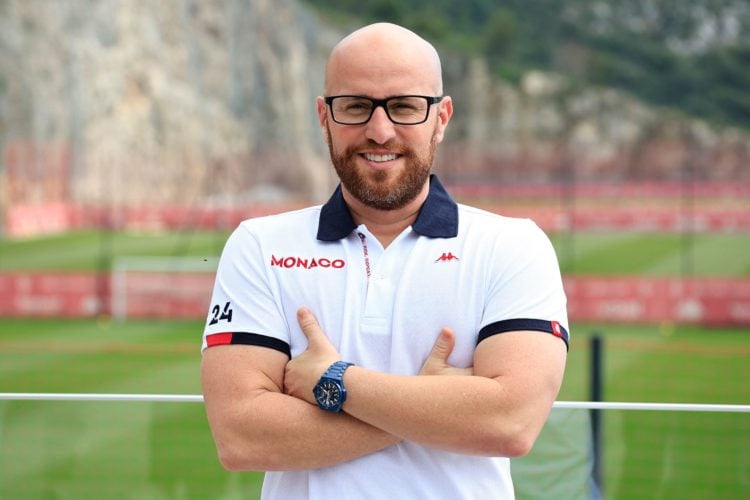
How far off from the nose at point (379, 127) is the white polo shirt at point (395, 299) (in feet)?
0.75

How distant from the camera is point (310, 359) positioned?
9.23ft

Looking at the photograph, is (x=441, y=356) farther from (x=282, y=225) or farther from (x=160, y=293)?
(x=160, y=293)

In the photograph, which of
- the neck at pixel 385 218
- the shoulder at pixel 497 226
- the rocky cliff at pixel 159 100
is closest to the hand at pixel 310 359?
the neck at pixel 385 218

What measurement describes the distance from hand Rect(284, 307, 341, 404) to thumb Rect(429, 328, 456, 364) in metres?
0.23

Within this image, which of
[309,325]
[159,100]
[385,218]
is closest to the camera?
[309,325]

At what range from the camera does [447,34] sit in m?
99.7

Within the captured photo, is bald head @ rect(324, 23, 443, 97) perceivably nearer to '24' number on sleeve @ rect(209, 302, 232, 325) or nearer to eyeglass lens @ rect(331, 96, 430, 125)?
eyeglass lens @ rect(331, 96, 430, 125)

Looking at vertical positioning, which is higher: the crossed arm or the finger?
the finger

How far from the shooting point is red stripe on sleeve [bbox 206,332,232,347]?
2.88m

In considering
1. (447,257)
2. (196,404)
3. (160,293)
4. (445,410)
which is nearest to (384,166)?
(447,257)

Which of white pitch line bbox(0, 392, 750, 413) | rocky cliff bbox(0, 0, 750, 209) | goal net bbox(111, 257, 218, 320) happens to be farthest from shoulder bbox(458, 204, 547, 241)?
rocky cliff bbox(0, 0, 750, 209)

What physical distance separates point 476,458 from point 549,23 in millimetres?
109781

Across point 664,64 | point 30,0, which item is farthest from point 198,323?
point 664,64

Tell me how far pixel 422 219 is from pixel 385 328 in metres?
0.29
